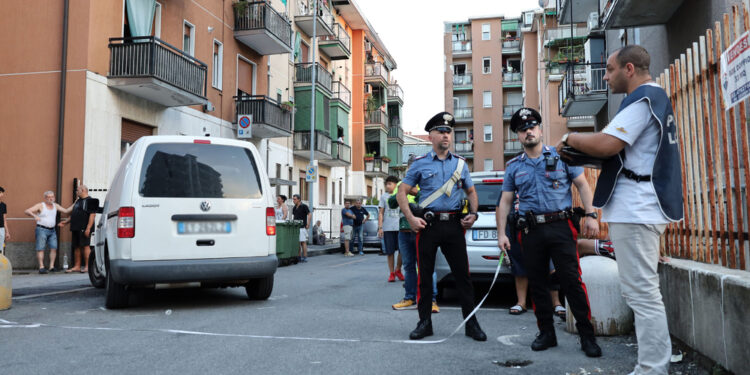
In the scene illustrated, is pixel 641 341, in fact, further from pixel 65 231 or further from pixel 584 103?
pixel 584 103

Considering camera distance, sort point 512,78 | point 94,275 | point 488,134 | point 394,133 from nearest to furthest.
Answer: point 94,275 → point 394,133 → point 512,78 → point 488,134

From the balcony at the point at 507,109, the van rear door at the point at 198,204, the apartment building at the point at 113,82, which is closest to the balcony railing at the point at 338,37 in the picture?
the apartment building at the point at 113,82

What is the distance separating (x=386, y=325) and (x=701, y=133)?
128 inches

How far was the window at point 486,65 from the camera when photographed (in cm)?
6053

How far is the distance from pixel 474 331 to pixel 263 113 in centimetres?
1953

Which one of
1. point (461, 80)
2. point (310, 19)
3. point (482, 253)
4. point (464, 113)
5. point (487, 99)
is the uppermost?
point (461, 80)

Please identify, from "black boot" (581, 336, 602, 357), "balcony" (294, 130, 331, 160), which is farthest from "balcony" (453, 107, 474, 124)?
"black boot" (581, 336, 602, 357)

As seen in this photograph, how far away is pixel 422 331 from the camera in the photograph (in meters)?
5.41

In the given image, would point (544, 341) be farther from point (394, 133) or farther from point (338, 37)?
point (394, 133)

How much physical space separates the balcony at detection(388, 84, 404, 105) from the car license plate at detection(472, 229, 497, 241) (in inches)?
1829

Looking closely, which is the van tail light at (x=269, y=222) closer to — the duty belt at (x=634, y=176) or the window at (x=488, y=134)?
the duty belt at (x=634, y=176)

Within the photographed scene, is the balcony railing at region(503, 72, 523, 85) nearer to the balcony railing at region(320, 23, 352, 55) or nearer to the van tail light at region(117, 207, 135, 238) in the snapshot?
the balcony railing at region(320, 23, 352, 55)

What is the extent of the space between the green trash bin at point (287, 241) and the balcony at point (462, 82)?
152 feet

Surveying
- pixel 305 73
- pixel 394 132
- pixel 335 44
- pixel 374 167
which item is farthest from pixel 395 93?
pixel 305 73
